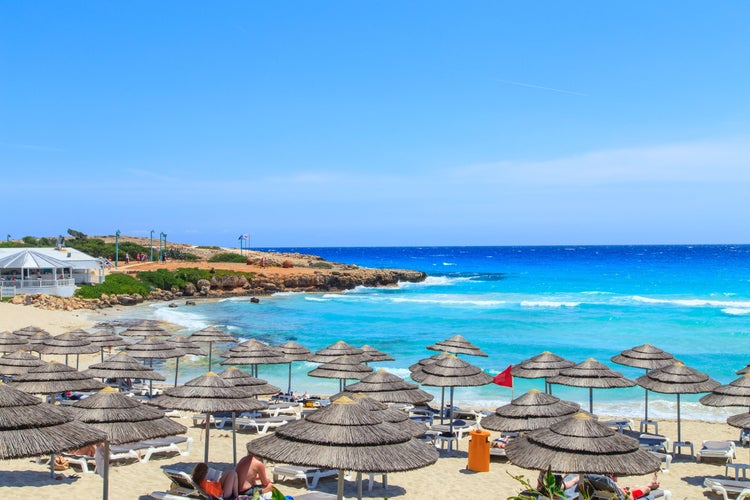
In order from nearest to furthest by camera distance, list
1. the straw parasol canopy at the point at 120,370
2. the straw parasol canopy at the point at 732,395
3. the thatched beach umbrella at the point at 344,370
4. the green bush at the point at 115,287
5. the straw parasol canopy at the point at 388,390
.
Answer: the straw parasol canopy at the point at 732,395 < the straw parasol canopy at the point at 388,390 < the straw parasol canopy at the point at 120,370 < the thatched beach umbrella at the point at 344,370 < the green bush at the point at 115,287

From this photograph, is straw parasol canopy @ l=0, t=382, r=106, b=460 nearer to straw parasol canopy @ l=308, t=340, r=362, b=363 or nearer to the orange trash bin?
the orange trash bin

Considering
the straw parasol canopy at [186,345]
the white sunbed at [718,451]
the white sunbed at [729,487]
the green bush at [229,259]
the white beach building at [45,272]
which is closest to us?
the white sunbed at [729,487]

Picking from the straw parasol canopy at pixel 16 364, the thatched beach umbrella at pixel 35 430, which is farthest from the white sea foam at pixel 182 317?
the thatched beach umbrella at pixel 35 430

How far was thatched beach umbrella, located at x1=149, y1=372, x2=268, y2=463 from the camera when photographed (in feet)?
36.1

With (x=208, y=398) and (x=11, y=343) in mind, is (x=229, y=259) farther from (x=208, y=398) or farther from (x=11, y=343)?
(x=208, y=398)

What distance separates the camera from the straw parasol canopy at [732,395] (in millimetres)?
13023

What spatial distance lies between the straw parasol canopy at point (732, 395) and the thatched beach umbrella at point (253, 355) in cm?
1038

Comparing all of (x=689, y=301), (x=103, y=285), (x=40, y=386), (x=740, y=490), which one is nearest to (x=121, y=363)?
(x=40, y=386)

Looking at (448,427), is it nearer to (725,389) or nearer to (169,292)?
(725,389)

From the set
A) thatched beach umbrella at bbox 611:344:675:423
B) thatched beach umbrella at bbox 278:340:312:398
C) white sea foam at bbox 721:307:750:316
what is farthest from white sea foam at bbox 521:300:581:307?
thatched beach umbrella at bbox 278:340:312:398

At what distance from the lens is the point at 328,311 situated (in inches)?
1943

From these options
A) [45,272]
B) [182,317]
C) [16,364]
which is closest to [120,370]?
[16,364]

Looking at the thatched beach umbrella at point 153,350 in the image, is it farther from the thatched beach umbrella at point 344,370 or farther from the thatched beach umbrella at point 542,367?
the thatched beach umbrella at point 542,367

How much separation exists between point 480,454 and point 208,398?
5219mm
